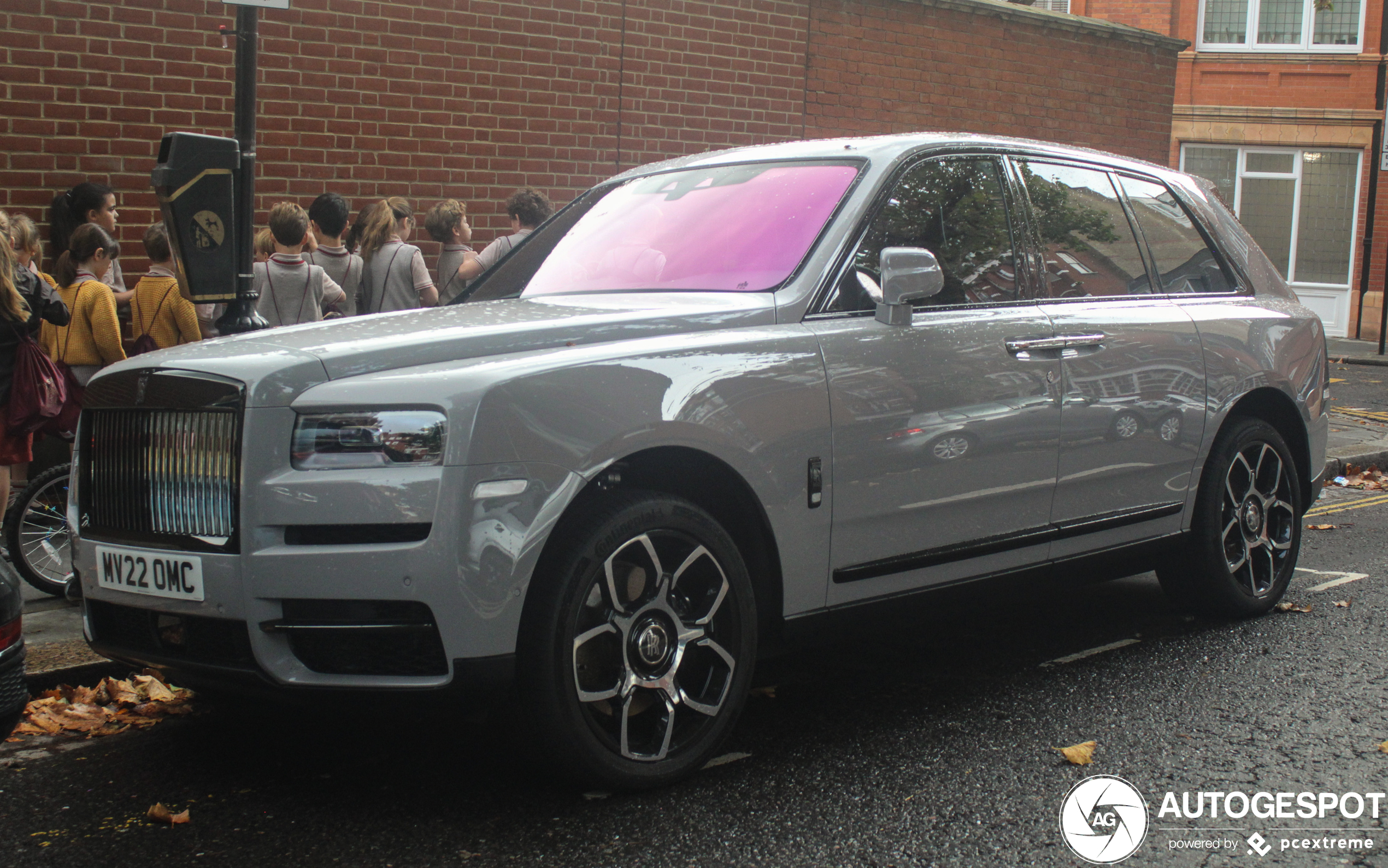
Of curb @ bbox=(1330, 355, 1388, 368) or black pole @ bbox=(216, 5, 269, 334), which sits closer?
black pole @ bbox=(216, 5, 269, 334)

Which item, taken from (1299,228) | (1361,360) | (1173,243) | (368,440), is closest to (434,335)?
(368,440)

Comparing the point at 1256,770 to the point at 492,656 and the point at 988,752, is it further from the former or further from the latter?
the point at 492,656

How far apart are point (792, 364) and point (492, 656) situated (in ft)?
4.23

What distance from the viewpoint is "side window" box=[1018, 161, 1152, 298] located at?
506cm

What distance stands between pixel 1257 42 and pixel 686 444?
91.9ft

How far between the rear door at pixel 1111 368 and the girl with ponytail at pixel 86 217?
4.82 metres

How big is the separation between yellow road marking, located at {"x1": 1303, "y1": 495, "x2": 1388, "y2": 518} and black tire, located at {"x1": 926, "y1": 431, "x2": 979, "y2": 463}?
17.5 feet

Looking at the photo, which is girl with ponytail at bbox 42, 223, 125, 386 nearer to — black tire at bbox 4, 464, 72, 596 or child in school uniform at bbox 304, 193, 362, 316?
black tire at bbox 4, 464, 72, 596

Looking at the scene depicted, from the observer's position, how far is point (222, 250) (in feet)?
16.9

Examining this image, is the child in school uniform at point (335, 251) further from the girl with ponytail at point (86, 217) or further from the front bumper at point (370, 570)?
the front bumper at point (370, 570)

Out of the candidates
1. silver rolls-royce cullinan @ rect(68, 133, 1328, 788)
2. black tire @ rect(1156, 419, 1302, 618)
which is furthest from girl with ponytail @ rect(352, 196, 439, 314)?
black tire @ rect(1156, 419, 1302, 618)

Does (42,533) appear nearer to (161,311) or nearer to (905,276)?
(161,311)

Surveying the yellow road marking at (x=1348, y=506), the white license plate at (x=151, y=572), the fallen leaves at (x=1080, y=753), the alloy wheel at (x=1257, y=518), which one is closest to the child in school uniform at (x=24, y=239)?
the white license plate at (x=151, y=572)

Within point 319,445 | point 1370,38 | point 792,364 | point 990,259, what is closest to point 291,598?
point 319,445
